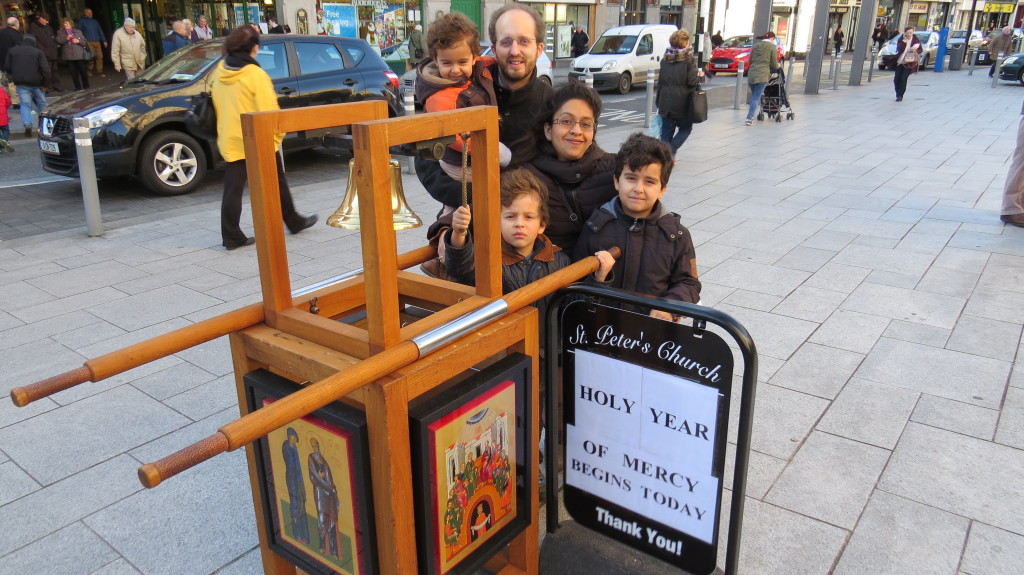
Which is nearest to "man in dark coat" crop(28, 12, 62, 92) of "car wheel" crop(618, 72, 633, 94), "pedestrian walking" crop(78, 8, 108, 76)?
"pedestrian walking" crop(78, 8, 108, 76)

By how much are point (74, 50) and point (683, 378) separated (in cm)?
1678

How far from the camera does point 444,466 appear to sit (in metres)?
1.97

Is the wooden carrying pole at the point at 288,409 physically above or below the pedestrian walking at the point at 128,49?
below

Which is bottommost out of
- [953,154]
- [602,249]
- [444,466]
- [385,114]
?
[953,154]

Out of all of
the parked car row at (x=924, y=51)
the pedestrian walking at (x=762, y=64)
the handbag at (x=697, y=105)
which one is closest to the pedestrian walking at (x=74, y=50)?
the handbag at (x=697, y=105)

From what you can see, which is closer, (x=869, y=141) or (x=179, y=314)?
(x=179, y=314)

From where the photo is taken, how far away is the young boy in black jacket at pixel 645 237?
2.66 meters

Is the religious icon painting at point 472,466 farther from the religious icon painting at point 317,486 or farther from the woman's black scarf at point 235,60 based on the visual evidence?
the woman's black scarf at point 235,60

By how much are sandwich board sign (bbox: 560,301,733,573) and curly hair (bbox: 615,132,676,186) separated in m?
0.65

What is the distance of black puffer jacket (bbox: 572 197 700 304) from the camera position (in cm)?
270

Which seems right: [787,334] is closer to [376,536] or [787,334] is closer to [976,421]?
[976,421]

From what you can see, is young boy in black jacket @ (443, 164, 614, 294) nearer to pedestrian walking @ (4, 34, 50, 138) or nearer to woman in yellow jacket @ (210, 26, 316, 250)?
woman in yellow jacket @ (210, 26, 316, 250)

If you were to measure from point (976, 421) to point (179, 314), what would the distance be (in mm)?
4562

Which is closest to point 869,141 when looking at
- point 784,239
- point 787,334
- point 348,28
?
point 784,239
